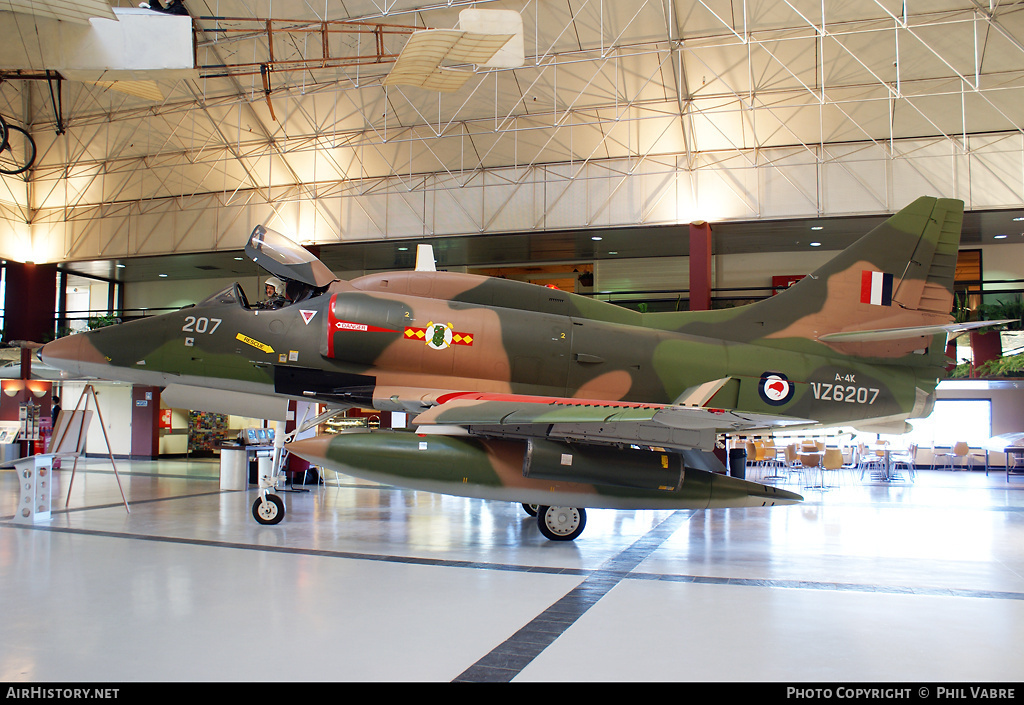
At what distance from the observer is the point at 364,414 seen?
25.9m

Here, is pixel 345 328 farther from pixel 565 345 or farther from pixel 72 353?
pixel 72 353

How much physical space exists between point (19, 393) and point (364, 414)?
10687 mm

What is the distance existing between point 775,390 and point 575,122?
13.2 meters

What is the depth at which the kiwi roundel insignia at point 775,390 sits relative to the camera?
8.53 meters

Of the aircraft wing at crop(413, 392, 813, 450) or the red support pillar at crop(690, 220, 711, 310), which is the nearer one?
the aircraft wing at crop(413, 392, 813, 450)

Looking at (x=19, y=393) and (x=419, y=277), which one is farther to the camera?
(x=19, y=393)

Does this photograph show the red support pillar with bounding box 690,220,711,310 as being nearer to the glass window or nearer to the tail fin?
the glass window

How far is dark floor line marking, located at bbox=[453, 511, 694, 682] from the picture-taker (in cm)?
345

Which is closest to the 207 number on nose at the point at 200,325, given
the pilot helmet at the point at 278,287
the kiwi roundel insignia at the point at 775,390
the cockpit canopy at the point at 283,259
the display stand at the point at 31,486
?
the pilot helmet at the point at 278,287

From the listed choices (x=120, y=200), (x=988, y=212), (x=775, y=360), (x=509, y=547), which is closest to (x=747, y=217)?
(x=988, y=212)

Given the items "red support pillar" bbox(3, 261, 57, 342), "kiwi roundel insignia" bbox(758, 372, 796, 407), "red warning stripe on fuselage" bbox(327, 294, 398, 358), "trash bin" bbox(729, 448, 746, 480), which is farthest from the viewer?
"red support pillar" bbox(3, 261, 57, 342)

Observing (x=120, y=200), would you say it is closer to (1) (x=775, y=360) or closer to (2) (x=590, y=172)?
(2) (x=590, y=172)

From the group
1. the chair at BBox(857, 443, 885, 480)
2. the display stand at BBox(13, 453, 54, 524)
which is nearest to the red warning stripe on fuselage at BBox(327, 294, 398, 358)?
the display stand at BBox(13, 453, 54, 524)

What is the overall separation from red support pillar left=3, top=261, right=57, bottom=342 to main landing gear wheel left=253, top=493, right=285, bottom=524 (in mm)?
22117
